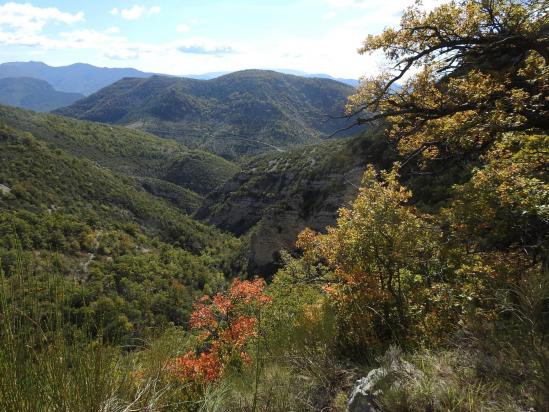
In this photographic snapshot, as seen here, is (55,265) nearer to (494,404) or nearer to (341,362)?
(494,404)

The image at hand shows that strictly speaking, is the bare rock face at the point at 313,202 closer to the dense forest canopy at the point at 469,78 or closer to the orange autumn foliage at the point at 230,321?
the orange autumn foliage at the point at 230,321

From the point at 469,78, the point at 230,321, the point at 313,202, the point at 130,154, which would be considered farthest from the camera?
the point at 130,154

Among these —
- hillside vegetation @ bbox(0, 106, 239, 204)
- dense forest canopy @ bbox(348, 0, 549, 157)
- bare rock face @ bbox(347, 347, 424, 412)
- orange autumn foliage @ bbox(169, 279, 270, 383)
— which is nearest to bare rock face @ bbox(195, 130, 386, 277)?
orange autumn foliage @ bbox(169, 279, 270, 383)

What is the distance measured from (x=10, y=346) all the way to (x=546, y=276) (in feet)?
13.7

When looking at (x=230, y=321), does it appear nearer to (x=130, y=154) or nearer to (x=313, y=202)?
(x=313, y=202)

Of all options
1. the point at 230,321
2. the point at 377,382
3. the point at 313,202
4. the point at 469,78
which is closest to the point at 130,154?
the point at 313,202

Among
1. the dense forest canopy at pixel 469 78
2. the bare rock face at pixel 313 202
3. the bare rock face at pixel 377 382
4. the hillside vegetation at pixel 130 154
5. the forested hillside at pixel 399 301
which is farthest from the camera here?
the hillside vegetation at pixel 130 154

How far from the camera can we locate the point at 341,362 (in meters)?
5.08

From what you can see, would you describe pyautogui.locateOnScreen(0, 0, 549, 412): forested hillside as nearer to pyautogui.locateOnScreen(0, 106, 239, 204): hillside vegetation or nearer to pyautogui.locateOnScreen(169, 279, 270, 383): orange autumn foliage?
pyautogui.locateOnScreen(169, 279, 270, 383): orange autumn foliage

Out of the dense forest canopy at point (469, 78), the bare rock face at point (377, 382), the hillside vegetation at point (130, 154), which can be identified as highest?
the dense forest canopy at point (469, 78)

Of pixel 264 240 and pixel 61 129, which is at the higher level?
pixel 61 129

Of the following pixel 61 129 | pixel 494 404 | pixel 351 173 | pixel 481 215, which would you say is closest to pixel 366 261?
pixel 481 215

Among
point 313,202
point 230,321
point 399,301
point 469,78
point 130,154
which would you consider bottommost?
point 130,154

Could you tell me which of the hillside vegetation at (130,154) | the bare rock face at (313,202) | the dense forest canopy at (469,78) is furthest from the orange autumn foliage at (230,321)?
the hillside vegetation at (130,154)
